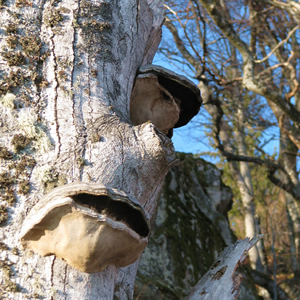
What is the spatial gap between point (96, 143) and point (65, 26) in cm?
54

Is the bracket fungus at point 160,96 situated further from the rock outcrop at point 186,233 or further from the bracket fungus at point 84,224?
the rock outcrop at point 186,233

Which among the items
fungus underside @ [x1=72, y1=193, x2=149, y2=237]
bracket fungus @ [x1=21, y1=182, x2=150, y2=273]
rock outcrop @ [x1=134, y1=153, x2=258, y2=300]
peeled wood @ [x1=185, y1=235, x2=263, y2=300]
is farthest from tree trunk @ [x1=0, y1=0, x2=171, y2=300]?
rock outcrop @ [x1=134, y1=153, x2=258, y2=300]

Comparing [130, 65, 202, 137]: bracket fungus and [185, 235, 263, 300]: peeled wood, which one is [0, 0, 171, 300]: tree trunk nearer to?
[130, 65, 202, 137]: bracket fungus

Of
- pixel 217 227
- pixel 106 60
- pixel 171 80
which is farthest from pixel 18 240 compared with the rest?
pixel 217 227

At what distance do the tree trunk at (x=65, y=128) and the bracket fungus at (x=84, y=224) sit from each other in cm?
6

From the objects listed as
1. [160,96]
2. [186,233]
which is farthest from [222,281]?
[186,233]

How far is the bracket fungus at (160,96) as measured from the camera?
2102mm

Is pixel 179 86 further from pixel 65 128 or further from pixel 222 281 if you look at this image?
pixel 222 281

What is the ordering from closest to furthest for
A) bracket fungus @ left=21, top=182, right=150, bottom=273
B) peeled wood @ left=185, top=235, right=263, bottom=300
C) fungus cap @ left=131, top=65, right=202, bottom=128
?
bracket fungus @ left=21, top=182, right=150, bottom=273 < peeled wood @ left=185, top=235, right=263, bottom=300 < fungus cap @ left=131, top=65, right=202, bottom=128

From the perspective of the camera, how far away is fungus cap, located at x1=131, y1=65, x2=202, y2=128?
6.86ft

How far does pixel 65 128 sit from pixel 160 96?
26.8 inches

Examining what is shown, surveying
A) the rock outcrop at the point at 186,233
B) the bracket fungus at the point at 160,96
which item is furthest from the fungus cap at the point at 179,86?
the rock outcrop at the point at 186,233

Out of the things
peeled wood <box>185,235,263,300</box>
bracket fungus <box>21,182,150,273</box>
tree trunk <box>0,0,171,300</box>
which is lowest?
peeled wood <box>185,235,263,300</box>

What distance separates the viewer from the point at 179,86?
214 centimetres
